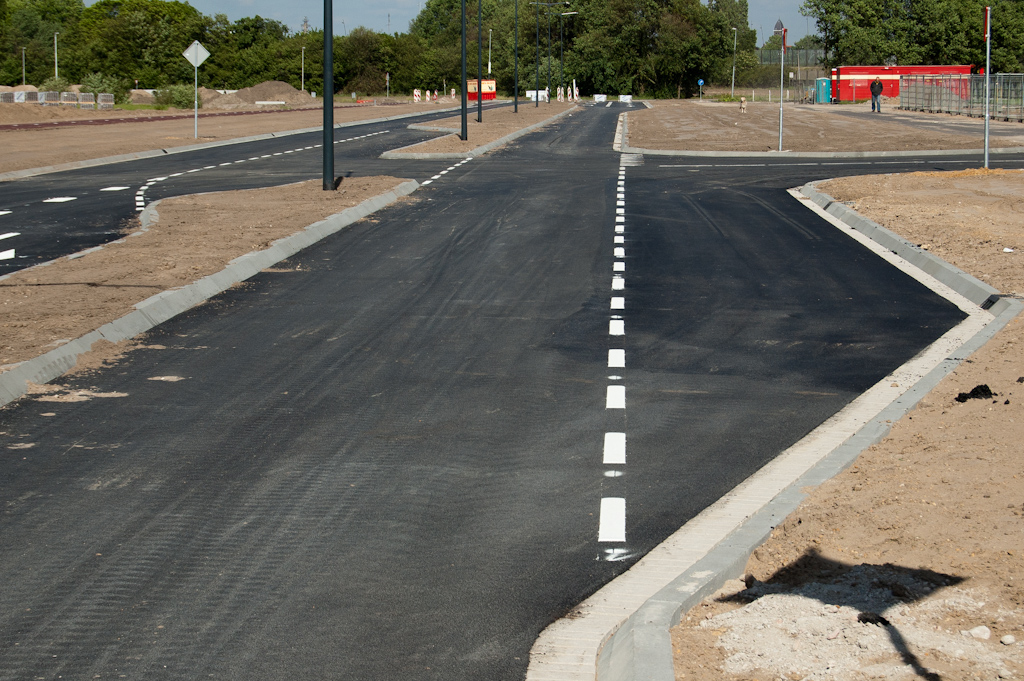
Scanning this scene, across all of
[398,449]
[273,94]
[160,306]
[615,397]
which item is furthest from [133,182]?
[273,94]

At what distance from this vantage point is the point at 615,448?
769 centimetres

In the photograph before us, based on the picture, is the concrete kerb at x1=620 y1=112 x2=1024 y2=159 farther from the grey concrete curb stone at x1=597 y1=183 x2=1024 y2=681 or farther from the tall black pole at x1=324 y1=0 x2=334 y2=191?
the grey concrete curb stone at x1=597 y1=183 x2=1024 y2=681

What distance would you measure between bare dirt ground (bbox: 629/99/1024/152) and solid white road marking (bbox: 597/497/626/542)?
3233 cm

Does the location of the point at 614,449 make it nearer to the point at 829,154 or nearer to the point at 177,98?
the point at 829,154

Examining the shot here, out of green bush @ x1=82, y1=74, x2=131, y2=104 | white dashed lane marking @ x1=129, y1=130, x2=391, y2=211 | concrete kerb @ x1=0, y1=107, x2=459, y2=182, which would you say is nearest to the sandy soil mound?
green bush @ x1=82, y1=74, x2=131, y2=104

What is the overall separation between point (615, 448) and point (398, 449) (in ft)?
4.66

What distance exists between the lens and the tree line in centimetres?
12962

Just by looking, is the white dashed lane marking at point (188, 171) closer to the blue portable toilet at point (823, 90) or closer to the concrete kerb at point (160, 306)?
the concrete kerb at point (160, 306)

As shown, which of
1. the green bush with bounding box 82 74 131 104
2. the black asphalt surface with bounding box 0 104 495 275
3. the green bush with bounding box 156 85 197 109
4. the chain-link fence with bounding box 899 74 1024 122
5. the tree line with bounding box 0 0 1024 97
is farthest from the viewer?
the tree line with bounding box 0 0 1024 97

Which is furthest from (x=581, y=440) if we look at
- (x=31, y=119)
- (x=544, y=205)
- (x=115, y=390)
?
(x=31, y=119)

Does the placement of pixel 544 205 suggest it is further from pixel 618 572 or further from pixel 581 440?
pixel 618 572

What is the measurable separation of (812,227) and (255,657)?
1603 centimetres

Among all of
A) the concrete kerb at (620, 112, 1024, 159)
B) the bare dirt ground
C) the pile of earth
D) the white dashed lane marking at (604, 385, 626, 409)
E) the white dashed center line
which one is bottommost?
the white dashed center line

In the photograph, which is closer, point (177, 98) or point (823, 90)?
point (177, 98)
